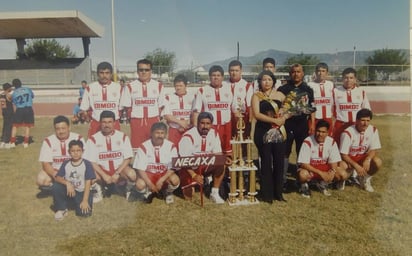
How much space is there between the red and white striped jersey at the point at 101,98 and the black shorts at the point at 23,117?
11.8ft

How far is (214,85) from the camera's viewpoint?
155 inches

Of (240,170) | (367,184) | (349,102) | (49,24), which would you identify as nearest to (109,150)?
(240,170)

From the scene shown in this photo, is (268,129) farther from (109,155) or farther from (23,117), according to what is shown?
(23,117)

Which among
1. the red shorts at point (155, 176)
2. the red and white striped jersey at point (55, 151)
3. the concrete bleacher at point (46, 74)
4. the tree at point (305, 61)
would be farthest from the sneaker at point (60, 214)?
the concrete bleacher at point (46, 74)

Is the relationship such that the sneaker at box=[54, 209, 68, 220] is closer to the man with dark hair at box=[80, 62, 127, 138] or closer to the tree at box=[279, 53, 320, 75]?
the man with dark hair at box=[80, 62, 127, 138]

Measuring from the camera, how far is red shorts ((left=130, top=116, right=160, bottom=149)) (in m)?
4.06

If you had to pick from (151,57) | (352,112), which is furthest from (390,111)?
(151,57)

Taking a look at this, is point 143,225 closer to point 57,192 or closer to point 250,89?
point 57,192

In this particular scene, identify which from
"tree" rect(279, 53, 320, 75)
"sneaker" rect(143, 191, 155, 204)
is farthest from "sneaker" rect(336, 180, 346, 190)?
"sneaker" rect(143, 191, 155, 204)

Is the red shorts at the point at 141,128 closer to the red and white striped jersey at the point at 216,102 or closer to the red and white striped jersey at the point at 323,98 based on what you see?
the red and white striped jersey at the point at 216,102

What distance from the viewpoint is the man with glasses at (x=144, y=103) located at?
3967 mm

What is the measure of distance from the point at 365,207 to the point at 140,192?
2.17 meters

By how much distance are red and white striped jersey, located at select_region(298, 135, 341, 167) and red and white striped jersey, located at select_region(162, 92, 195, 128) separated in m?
1.29

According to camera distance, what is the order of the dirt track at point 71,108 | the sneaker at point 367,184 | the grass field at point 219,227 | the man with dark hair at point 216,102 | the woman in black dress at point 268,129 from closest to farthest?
the grass field at point 219,227, the woman in black dress at point 268,129, the man with dark hair at point 216,102, the sneaker at point 367,184, the dirt track at point 71,108
